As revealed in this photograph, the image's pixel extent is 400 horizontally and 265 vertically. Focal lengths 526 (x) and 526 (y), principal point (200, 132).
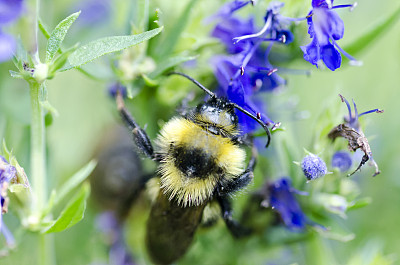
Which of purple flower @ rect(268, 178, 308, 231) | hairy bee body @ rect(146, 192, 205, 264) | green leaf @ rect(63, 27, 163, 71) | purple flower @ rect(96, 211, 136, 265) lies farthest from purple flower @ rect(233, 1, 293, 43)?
purple flower @ rect(96, 211, 136, 265)

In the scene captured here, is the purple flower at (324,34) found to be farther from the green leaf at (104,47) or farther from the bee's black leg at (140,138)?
the bee's black leg at (140,138)

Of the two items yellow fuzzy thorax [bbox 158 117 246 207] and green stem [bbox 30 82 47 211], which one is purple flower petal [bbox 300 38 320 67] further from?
green stem [bbox 30 82 47 211]

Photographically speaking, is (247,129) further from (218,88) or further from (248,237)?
(248,237)

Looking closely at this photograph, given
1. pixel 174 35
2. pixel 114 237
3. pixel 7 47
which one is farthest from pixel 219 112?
pixel 114 237

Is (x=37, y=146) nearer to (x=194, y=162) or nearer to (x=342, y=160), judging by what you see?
(x=194, y=162)

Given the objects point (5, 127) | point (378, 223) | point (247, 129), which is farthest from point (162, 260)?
point (378, 223)

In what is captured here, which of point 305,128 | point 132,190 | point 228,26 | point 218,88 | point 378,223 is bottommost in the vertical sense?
point 378,223
